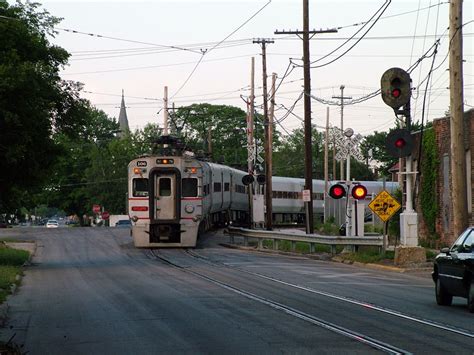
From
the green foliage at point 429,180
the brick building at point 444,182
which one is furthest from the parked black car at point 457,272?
the green foliage at point 429,180

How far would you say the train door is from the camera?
37.1 m

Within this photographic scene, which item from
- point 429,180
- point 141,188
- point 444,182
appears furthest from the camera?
point 429,180

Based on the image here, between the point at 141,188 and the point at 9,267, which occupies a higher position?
the point at 141,188

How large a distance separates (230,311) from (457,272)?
405 centimetres

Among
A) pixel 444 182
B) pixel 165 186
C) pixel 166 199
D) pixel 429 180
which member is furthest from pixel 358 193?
pixel 165 186

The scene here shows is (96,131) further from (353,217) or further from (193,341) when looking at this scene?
(193,341)

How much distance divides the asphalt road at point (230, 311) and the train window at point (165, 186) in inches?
311

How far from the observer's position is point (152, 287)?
21.1m

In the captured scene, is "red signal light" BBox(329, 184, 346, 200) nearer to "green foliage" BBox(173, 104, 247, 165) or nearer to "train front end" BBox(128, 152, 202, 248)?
"train front end" BBox(128, 152, 202, 248)

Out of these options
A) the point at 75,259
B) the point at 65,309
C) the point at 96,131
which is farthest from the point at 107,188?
the point at 65,309

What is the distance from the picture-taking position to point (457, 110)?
24.2 metres

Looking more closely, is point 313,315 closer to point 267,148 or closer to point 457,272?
point 457,272

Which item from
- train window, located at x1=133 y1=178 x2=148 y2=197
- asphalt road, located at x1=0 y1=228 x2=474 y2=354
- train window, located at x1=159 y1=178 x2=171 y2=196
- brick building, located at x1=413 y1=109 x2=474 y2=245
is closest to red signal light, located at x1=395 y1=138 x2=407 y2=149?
asphalt road, located at x1=0 y1=228 x2=474 y2=354

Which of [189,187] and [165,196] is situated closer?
[165,196]
